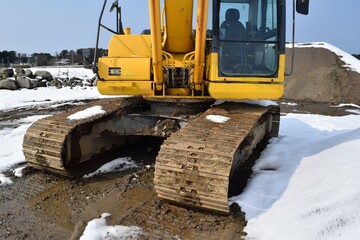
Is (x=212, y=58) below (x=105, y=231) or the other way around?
the other way around

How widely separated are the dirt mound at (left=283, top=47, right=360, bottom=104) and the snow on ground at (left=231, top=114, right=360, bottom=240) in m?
10.3

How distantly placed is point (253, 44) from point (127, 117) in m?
1.93

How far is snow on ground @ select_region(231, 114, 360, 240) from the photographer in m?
2.87

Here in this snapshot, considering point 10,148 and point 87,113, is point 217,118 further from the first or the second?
point 10,148

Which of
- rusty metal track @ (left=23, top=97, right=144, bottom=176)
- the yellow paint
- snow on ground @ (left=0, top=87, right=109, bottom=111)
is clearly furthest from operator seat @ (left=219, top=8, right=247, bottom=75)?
snow on ground @ (left=0, top=87, right=109, bottom=111)

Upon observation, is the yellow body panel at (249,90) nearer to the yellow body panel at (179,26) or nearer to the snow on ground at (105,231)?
the yellow body panel at (179,26)

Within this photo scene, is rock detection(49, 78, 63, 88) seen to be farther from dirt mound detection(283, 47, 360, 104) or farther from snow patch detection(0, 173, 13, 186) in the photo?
snow patch detection(0, 173, 13, 186)

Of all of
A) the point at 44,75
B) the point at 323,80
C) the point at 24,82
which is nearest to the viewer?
the point at 24,82

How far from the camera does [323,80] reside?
1688cm

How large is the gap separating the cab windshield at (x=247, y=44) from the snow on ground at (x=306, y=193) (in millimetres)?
1264

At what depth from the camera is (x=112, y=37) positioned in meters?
5.22

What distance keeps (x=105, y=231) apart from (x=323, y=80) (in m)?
15.9

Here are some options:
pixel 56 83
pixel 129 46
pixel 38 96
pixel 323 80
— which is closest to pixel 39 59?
pixel 56 83

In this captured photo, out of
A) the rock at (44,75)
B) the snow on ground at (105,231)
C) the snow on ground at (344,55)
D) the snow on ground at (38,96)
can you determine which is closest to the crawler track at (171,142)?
the snow on ground at (105,231)
